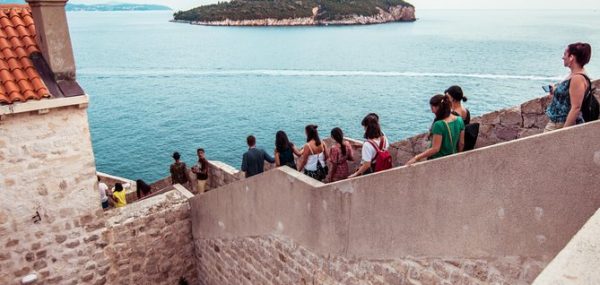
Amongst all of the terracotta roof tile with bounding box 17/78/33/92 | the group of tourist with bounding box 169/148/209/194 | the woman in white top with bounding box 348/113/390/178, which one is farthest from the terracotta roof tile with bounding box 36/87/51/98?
the woman in white top with bounding box 348/113/390/178

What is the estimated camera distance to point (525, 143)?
3.59m

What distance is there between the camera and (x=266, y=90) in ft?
158

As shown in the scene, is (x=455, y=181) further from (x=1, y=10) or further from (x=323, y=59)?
(x=323, y=59)

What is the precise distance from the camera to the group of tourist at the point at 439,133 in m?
4.52

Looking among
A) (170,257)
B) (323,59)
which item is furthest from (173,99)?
(170,257)

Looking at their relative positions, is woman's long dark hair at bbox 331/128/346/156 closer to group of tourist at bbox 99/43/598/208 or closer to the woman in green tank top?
group of tourist at bbox 99/43/598/208

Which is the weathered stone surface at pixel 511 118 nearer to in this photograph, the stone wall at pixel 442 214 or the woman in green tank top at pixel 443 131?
the woman in green tank top at pixel 443 131

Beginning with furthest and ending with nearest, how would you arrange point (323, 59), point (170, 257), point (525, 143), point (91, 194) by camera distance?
point (323, 59)
point (170, 257)
point (91, 194)
point (525, 143)

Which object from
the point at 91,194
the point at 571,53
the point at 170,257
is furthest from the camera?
the point at 170,257

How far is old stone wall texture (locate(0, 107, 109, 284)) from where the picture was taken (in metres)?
6.95

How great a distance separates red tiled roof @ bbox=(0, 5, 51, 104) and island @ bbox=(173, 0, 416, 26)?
139 meters

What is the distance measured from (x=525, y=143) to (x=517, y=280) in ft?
3.83

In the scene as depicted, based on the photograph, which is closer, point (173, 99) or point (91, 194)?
point (91, 194)

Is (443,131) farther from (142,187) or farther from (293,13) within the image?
(293,13)
